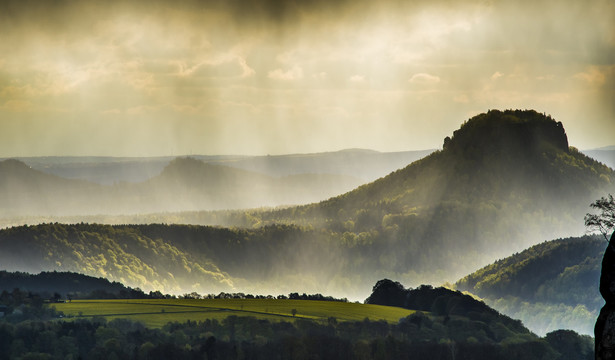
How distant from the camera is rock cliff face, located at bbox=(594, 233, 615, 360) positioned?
1791 inches

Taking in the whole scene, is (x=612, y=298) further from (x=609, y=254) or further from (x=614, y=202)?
(x=614, y=202)

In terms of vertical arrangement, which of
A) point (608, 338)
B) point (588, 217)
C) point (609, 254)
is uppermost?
point (588, 217)

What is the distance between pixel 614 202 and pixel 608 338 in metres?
17.5

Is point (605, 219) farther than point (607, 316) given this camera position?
Yes

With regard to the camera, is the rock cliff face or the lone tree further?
the lone tree

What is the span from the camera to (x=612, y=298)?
47312 mm

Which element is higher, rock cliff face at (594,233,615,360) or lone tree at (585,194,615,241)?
lone tree at (585,194,615,241)

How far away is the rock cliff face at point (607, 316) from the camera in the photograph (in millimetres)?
45500

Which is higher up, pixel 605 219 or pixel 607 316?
pixel 605 219

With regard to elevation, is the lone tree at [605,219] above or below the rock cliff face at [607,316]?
above

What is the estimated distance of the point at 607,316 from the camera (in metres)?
46.8

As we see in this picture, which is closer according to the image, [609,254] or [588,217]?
[609,254]

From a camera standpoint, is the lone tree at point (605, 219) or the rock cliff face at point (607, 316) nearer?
the rock cliff face at point (607, 316)

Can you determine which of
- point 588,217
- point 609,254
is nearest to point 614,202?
point 588,217
